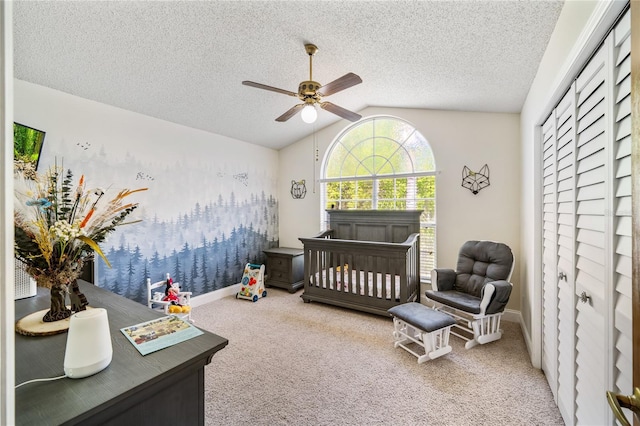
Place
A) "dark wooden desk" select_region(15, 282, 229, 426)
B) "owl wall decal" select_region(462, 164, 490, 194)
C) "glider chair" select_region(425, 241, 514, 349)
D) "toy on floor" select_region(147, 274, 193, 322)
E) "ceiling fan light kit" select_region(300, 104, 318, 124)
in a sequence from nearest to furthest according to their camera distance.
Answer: "dark wooden desk" select_region(15, 282, 229, 426) < "ceiling fan light kit" select_region(300, 104, 318, 124) < "glider chair" select_region(425, 241, 514, 349) < "toy on floor" select_region(147, 274, 193, 322) < "owl wall decal" select_region(462, 164, 490, 194)

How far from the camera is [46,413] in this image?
2.41 feet

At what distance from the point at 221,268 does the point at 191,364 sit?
3087 mm

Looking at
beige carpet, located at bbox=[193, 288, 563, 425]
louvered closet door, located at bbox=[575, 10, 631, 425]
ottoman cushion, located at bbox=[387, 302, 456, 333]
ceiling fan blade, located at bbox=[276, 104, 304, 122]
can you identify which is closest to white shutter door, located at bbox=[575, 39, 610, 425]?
louvered closet door, located at bbox=[575, 10, 631, 425]

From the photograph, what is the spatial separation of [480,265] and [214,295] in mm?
3340

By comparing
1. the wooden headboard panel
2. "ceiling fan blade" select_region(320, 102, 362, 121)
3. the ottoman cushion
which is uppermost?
"ceiling fan blade" select_region(320, 102, 362, 121)

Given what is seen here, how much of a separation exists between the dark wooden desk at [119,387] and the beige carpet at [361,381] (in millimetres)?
891

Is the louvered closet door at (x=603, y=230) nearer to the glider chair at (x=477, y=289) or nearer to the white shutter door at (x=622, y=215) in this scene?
the white shutter door at (x=622, y=215)

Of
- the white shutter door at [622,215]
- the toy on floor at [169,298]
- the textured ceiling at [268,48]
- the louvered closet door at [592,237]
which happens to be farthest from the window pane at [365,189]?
the white shutter door at [622,215]

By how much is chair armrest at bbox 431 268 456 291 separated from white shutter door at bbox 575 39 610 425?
164cm

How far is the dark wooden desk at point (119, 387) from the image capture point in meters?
0.76

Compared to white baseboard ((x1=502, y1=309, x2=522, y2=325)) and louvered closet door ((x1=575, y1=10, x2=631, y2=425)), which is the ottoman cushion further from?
white baseboard ((x1=502, y1=309, x2=522, y2=325))

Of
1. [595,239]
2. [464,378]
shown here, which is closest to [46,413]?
[595,239]

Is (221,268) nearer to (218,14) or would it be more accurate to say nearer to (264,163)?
(264,163)

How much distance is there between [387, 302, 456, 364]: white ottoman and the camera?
7.41 ft
